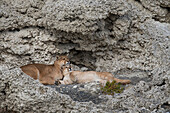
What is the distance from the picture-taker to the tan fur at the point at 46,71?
23.6ft

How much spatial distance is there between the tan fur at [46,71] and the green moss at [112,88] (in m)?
1.63

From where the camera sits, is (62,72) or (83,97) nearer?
(83,97)

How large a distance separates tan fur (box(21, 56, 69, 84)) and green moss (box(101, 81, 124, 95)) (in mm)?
1630

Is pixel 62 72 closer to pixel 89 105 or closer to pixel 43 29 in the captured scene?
pixel 43 29

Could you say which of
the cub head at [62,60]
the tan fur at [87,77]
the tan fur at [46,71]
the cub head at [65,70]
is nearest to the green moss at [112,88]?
the tan fur at [87,77]

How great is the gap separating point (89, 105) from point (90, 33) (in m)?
3.04

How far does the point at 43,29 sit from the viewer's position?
8.85 metres

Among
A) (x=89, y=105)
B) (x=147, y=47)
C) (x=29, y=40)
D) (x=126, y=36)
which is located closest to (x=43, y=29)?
(x=29, y=40)

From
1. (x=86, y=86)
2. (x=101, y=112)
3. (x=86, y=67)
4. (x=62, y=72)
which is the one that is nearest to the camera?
(x=101, y=112)

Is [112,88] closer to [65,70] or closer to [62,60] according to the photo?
[65,70]

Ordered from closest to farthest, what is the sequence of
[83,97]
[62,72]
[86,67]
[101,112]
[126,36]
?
1. [101,112]
2. [83,97]
3. [62,72]
4. [126,36]
5. [86,67]

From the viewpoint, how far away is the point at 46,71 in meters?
7.61

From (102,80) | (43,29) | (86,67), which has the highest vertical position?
(43,29)

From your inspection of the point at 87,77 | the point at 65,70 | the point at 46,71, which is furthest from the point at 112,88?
the point at 46,71
